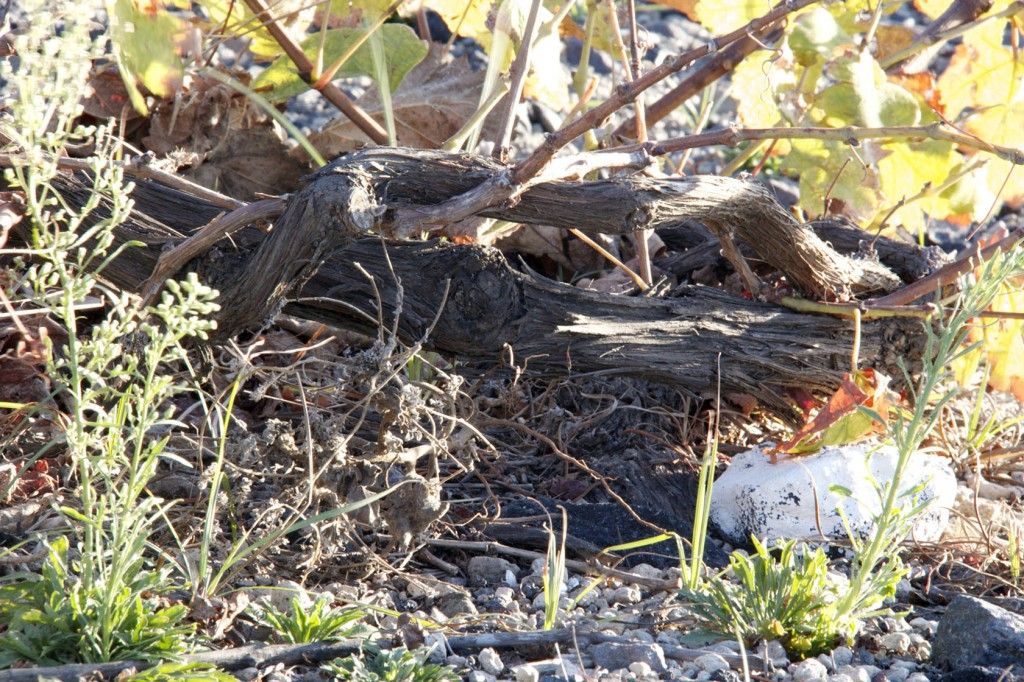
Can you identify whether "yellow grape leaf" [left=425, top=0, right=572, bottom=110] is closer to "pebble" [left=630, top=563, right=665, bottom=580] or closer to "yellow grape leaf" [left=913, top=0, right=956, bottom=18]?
"yellow grape leaf" [left=913, top=0, right=956, bottom=18]

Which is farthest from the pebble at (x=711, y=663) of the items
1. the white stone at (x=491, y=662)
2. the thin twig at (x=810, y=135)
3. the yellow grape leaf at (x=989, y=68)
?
the yellow grape leaf at (x=989, y=68)

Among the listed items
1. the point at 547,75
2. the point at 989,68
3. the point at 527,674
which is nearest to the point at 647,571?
Result: the point at 527,674

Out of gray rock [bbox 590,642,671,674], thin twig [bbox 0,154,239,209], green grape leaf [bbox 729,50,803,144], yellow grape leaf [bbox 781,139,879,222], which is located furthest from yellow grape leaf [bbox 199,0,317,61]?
gray rock [bbox 590,642,671,674]

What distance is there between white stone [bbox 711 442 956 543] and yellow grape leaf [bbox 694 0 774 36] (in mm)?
926

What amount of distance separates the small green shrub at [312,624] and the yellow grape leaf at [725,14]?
1.48 metres

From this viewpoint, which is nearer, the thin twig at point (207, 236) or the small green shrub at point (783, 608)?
the small green shrub at point (783, 608)

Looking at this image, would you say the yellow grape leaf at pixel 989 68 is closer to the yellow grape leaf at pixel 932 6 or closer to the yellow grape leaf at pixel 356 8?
the yellow grape leaf at pixel 932 6

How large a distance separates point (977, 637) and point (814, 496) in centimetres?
51

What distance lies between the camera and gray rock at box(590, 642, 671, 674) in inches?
52.8

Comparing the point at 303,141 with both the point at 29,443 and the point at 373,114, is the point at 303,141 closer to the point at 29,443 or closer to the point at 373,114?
the point at 373,114

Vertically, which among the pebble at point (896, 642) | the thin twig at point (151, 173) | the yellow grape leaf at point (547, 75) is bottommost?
the pebble at point (896, 642)

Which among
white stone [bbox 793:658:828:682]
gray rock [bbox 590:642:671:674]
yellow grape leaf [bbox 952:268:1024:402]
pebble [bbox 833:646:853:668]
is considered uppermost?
yellow grape leaf [bbox 952:268:1024:402]

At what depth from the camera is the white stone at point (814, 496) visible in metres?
1.88

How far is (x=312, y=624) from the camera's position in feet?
4.39
